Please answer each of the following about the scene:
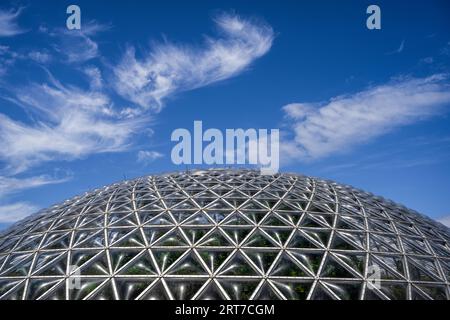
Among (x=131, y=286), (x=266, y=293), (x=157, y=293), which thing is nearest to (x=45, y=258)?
(x=131, y=286)

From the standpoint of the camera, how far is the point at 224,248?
42.7 ft

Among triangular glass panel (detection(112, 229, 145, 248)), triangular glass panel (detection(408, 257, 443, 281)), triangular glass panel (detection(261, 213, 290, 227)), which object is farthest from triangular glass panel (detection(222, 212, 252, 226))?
triangular glass panel (detection(408, 257, 443, 281))

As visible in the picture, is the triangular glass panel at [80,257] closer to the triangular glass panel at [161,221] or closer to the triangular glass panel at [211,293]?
the triangular glass panel at [161,221]

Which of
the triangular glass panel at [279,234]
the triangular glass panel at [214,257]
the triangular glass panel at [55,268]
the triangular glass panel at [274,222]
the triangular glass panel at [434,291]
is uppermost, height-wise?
the triangular glass panel at [274,222]

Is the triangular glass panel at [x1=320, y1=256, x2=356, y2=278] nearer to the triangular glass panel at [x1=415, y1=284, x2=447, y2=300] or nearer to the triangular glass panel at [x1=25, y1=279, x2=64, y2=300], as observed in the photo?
the triangular glass panel at [x1=415, y1=284, x2=447, y2=300]

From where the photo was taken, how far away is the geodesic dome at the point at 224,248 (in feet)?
37.8

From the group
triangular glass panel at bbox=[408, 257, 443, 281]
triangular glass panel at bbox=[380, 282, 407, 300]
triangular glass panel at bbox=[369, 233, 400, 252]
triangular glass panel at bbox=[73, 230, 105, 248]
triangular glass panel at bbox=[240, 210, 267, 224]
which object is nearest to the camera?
triangular glass panel at bbox=[380, 282, 407, 300]

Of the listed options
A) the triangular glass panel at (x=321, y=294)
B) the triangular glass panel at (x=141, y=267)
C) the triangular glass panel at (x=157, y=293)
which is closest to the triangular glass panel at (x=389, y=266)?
the triangular glass panel at (x=321, y=294)

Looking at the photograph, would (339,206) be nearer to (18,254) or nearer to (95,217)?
(95,217)

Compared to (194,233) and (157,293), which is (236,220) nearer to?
(194,233)

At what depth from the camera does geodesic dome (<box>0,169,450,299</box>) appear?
11.5 meters

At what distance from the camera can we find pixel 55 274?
41.1 ft

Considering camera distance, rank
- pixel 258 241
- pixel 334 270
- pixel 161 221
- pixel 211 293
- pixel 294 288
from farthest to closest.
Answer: pixel 161 221, pixel 258 241, pixel 334 270, pixel 294 288, pixel 211 293
